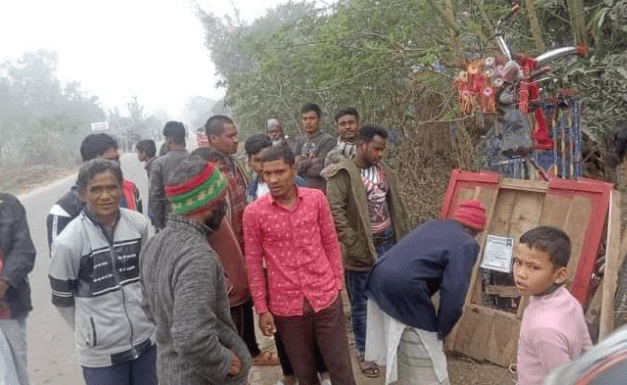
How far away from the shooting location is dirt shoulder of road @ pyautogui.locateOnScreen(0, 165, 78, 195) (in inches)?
910

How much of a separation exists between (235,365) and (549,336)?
3.97 feet

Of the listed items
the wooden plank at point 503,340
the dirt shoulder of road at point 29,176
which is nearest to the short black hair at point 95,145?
the wooden plank at point 503,340

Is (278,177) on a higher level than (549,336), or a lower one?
higher

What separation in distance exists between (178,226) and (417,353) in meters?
1.54

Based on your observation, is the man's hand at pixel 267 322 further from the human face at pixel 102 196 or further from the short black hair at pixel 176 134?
the short black hair at pixel 176 134

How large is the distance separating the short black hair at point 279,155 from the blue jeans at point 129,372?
1.13 m

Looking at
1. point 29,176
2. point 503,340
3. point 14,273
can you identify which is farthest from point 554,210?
point 29,176

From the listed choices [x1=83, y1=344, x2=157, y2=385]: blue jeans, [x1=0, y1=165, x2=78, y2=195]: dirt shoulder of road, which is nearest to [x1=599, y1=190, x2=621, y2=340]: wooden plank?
[x1=83, y1=344, x2=157, y2=385]: blue jeans

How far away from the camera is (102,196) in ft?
8.89

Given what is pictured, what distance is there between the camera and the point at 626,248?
9.73 ft

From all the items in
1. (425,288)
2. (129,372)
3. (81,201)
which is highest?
(81,201)

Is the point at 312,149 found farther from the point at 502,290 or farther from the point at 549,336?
the point at 549,336

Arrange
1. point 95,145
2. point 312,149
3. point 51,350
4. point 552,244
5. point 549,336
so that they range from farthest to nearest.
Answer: point 312,149 → point 51,350 → point 95,145 → point 552,244 → point 549,336

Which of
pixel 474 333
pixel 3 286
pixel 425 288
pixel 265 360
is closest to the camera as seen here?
pixel 425 288
